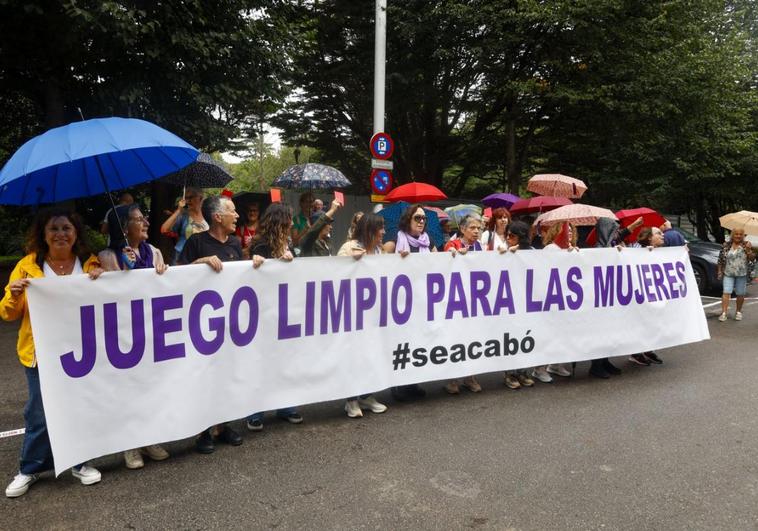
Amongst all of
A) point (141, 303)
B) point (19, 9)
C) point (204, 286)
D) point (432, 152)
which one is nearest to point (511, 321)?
point (204, 286)

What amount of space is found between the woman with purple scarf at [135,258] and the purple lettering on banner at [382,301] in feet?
5.49

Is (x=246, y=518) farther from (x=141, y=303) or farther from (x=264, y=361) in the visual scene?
(x=141, y=303)

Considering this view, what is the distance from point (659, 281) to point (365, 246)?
11.2ft

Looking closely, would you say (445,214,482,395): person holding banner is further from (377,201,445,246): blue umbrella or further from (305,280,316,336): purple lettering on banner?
(377,201,445,246): blue umbrella

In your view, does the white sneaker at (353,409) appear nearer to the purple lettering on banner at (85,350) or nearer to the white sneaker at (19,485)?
the purple lettering on banner at (85,350)

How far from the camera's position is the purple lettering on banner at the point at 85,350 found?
331 cm

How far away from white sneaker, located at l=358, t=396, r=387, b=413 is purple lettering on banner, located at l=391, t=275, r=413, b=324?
0.71 meters

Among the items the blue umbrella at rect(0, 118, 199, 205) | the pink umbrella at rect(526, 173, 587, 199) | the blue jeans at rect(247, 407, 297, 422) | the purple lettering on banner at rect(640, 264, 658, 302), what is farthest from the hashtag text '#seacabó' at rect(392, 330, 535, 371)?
the pink umbrella at rect(526, 173, 587, 199)

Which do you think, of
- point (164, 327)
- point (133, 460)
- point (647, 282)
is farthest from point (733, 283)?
point (133, 460)

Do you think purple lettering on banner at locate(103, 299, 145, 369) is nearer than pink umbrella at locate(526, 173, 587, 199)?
Yes

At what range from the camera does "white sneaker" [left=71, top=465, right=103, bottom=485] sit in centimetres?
332

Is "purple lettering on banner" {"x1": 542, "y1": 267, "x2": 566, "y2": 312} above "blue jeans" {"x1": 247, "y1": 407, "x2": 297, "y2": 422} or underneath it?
above

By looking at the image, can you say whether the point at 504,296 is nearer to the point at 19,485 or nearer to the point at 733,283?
the point at 19,485

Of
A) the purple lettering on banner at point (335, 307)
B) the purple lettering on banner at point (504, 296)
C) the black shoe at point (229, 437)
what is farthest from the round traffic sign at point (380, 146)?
the black shoe at point (229, 437)
